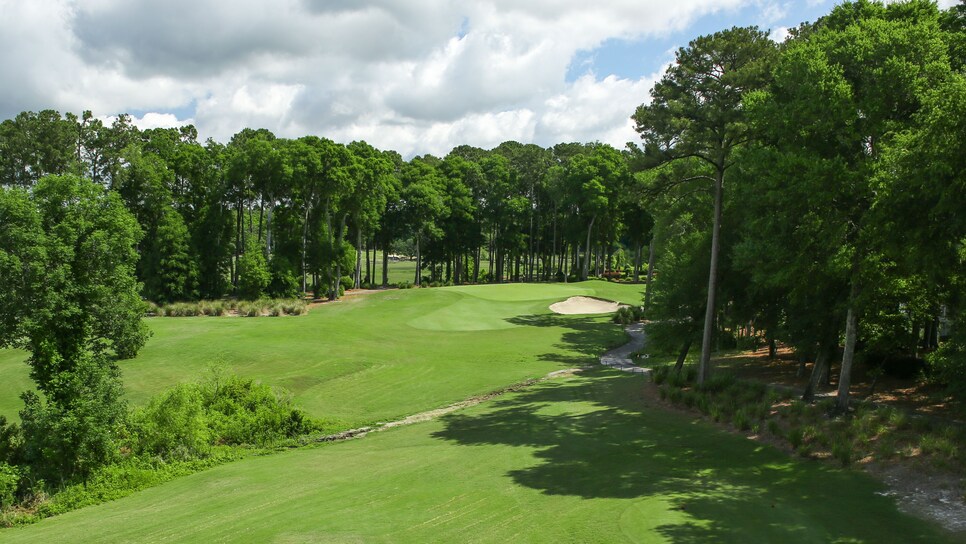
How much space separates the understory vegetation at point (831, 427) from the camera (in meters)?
12.7

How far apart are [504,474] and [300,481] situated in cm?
514

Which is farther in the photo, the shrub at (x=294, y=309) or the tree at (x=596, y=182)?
the tree at (x=596, y=182)

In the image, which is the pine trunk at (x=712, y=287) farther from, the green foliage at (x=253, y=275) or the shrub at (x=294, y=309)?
the green foliage at (x=253, y=275)

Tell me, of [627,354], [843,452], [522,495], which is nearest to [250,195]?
[627,354]

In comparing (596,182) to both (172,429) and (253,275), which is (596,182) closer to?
(253,275)

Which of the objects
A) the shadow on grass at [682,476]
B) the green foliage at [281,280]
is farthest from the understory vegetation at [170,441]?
the green foliage at [281,280]

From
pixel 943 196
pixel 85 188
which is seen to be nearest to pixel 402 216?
pixel 85 188

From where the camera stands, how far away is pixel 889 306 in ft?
55.7

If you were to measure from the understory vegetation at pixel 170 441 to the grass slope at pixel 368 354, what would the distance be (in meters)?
1.85

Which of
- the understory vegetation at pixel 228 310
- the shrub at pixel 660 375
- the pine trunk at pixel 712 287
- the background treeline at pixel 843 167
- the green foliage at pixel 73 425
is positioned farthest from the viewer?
the understory vegetation at pixel 228 310

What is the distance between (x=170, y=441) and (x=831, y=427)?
736 inches

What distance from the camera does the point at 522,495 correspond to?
12.1m

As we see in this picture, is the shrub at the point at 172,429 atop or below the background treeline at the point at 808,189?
below

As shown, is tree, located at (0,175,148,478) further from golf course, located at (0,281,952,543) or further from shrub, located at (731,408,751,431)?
shrub, located at (731,408,751,431)
